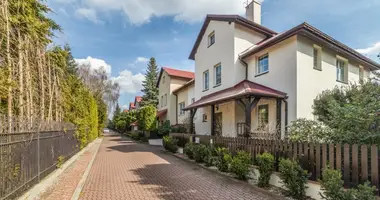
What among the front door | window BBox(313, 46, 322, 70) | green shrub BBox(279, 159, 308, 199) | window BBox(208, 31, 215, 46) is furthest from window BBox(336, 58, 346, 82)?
green shrub BBox(279, 159, 308, 199)

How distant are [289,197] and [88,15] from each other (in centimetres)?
1148

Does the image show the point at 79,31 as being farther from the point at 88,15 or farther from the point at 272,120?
the point at 272,120

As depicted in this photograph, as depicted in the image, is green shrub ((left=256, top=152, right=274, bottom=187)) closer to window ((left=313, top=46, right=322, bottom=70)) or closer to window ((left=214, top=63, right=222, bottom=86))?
window ((left=313, top=46, right=322, bottom=70))

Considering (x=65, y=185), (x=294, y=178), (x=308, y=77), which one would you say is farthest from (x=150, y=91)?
(x=294, y=178)

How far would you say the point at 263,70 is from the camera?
1330cm

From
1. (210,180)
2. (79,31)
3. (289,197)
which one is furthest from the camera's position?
(79,31)

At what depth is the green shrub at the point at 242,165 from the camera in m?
7.82

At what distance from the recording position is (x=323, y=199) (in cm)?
541

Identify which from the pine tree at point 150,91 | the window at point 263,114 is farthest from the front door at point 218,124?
the pine tree at point 150,91

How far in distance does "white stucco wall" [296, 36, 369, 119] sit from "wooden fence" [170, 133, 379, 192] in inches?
171

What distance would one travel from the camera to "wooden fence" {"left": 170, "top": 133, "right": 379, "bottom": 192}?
4881 millimetres

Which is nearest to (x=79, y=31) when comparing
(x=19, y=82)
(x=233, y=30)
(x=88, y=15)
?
(x=88, y=15)

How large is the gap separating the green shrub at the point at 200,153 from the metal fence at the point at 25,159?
6.10 meters

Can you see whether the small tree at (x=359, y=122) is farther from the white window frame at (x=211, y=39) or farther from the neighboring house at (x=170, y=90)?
the neighboring house at (x=170, y=90)
